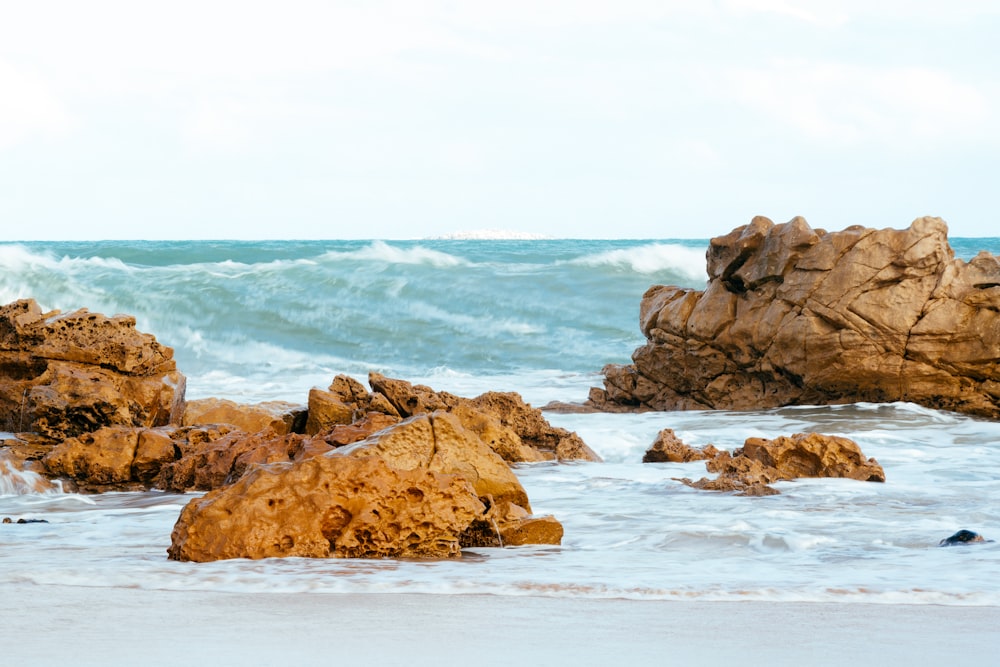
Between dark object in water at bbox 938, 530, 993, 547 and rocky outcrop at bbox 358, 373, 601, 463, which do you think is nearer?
dark object in water at bbox 938, 530, 993, 547

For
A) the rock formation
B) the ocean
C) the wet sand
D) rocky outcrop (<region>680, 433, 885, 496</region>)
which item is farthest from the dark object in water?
the rock formation

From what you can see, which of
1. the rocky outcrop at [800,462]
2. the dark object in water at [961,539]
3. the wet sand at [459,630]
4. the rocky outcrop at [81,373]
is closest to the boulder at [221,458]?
the rocky outcrop at [81,373]

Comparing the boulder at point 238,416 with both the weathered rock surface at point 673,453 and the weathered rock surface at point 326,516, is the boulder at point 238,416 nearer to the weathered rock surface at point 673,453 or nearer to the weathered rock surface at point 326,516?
the weathered rock surface at point 673,453

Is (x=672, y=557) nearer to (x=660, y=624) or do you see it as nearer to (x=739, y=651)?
(x=660, y=624)

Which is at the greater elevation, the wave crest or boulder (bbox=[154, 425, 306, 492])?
the wave crest

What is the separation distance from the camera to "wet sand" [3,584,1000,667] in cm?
300

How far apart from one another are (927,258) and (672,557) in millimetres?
6802

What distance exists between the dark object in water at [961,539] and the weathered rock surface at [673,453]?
299cm

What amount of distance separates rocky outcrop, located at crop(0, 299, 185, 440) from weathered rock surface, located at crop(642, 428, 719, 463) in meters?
3.58

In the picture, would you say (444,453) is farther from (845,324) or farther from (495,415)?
(845,324)

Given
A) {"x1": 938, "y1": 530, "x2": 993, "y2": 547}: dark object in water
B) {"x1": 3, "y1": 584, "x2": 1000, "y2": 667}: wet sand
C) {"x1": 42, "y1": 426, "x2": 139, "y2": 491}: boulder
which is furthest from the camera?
{"x1": 42, "y1": 426, "x2": 139, "y2": 491}: boulder

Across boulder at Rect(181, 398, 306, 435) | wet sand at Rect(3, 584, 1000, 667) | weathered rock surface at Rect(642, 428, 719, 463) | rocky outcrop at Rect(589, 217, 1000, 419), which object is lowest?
weathered rock surface at Rect(642, 428, 719, 463)

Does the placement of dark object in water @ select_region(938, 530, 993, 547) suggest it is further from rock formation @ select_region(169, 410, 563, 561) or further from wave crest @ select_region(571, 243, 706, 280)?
wave crest @ select_region(571, 243, 706, 280)

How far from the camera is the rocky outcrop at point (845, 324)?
10398 mm
